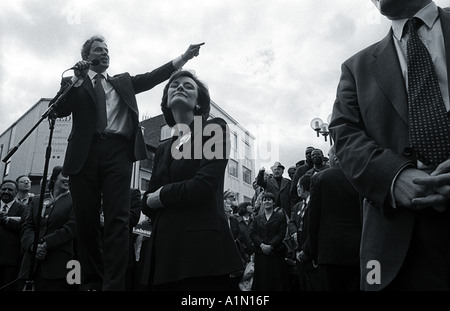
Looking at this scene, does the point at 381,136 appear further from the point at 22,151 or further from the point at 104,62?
the point at 22,151

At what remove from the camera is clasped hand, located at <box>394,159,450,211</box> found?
1.22m

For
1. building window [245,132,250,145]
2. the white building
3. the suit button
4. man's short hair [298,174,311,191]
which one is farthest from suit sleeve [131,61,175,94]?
building window [245,132,250,145]

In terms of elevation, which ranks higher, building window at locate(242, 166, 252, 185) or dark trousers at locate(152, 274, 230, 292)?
building window at locate(242, 166, 252, 185)

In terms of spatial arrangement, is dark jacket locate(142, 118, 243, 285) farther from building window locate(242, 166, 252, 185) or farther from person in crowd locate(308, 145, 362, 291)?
building window locate(242, 166, 252, 185)

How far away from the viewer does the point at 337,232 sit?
11.2 ft

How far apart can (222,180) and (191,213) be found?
0.91ft

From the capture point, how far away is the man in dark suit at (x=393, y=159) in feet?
4.18

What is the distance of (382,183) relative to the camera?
134 centimetres

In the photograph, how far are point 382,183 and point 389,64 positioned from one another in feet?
1.87

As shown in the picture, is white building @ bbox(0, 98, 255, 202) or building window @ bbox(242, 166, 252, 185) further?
building window @ bbox(242, 166, 252, 185)

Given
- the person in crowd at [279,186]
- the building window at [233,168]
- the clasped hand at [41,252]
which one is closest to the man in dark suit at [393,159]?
the clasped hand at [41,252]

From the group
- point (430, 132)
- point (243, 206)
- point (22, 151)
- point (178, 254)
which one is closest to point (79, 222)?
point (178, 254)

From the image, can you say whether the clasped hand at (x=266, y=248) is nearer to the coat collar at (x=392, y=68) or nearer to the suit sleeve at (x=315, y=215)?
the suit sleeve at (x=315, y=215)

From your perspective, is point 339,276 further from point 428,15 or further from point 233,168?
point 233,168
